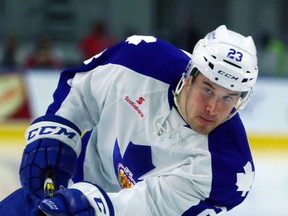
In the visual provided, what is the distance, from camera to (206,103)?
89.0 inches

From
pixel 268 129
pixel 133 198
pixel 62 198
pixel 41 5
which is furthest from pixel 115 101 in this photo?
pixel 41 5

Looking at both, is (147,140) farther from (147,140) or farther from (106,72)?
(106,72)

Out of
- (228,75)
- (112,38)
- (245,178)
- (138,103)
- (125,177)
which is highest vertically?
(228,75)

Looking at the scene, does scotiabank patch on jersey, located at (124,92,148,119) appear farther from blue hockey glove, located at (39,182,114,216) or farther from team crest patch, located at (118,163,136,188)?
blue hockey glove, located at (39,182,114,216)

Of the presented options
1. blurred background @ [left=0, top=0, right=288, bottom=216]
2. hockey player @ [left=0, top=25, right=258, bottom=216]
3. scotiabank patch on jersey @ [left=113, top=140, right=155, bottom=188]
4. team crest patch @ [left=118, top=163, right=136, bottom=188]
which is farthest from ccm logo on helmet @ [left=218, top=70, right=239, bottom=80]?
blurred background @ [left=0, top=0, right=288, bottom=216]

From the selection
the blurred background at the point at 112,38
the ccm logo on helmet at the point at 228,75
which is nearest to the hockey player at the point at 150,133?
the ccm logo on helmet at the point at 228,75

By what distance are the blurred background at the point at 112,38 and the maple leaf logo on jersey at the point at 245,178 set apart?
3.01 meters

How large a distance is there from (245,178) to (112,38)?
4.59 meters

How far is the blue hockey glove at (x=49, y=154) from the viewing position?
7.84ft

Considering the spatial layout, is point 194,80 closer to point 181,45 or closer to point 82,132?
point 82,132

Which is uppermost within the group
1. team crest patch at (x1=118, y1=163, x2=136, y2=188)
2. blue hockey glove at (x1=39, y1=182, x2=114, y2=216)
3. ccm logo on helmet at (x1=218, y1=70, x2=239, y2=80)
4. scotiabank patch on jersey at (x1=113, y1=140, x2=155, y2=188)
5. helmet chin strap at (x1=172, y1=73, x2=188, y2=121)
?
ccm logo on helmet at (x1=218, y1=70, x2=239, y2=80)

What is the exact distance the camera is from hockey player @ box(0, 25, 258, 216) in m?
2.26

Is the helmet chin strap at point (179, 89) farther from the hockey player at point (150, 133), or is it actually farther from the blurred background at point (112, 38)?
the blurred background at point (112, 38)

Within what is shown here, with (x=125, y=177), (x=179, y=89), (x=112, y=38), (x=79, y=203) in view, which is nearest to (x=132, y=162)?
(x=125, y=177)
